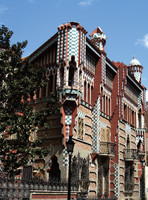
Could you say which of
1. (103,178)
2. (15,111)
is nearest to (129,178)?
(103,178)

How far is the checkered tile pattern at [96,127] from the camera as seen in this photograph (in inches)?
903

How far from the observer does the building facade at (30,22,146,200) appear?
805 inches

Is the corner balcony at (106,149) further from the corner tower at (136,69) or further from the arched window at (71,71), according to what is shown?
the corner tower at (136,69)

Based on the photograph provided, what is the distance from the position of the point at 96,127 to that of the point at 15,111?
926cm

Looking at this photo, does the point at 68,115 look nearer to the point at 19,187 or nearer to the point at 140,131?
the point at 19,187

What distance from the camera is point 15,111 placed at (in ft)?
50.5

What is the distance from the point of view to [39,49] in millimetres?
23469

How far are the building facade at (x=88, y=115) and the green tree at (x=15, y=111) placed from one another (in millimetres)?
2155

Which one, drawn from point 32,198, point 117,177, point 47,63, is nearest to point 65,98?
point 47,63

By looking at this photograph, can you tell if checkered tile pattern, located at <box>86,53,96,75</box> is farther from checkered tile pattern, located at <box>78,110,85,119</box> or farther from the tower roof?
the tower roof

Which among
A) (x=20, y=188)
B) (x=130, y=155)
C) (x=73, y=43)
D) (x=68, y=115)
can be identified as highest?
(x=73, y=43)

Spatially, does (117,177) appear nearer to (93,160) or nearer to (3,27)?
(93,160)

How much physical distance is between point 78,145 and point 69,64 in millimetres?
5422

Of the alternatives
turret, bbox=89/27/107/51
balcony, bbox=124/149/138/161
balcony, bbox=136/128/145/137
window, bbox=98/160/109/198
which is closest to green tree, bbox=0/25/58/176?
window, bbox=98/160/109/198
